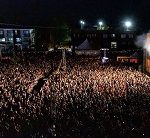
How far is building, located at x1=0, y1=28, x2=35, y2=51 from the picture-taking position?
283 ft

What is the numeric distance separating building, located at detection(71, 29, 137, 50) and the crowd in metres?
50.6

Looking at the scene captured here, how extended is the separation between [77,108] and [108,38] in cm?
6125

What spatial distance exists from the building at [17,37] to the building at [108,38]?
1390 cm

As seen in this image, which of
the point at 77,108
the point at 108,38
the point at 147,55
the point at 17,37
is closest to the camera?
the point at 77,108

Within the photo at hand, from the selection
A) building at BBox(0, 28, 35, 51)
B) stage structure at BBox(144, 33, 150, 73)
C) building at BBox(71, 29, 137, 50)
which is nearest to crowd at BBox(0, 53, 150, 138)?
stage structure at BBox(144, 33, 150, 73)

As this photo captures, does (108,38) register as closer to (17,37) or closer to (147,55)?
(17,37)

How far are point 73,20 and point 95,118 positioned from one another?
84.5m

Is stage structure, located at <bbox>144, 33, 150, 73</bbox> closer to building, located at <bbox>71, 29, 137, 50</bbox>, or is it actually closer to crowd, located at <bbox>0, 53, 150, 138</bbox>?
crowd, located at <bbox>0, 53, 150, 138</bbox>

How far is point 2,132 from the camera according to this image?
13953 mm

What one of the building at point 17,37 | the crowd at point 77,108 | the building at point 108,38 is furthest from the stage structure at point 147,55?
the building at point 17,37

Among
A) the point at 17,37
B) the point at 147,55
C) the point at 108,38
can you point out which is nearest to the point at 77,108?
the point at 147,55

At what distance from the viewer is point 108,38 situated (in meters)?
77.6

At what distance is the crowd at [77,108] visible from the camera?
13.9m

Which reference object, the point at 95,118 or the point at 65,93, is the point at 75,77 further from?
the point at 95,118
